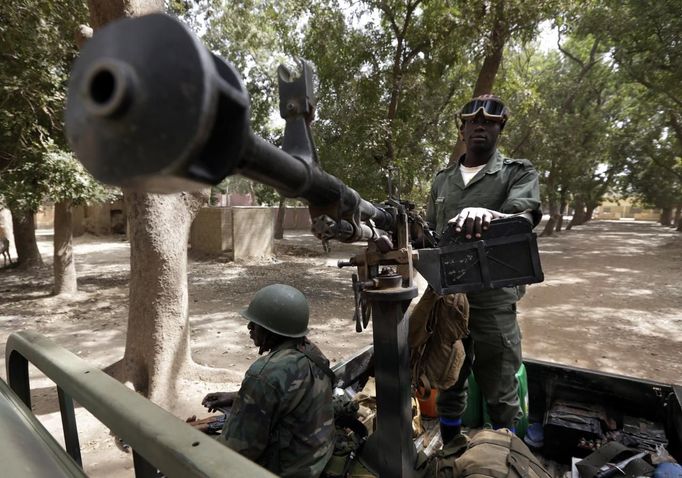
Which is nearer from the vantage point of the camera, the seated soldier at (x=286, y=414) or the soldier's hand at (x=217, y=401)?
the seated soldier at (x=286, y=414)

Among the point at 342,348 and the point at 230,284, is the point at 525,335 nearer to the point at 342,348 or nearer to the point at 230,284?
the point at 342,348

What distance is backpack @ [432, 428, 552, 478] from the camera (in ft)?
6.07

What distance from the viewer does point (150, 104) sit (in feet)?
1.94

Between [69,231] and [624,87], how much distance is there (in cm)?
2520

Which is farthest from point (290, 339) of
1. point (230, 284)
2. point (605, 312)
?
point (230, 284)

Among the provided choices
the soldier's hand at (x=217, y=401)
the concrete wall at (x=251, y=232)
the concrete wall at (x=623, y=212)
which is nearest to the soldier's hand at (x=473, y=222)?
the soldier's hand at (x=217, y=401)

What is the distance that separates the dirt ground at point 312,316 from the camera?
17.4 ft

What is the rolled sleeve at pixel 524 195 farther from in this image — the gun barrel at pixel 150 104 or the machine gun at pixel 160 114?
the gun barrel at pixel 150 104

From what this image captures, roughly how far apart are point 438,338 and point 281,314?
0.89 meters

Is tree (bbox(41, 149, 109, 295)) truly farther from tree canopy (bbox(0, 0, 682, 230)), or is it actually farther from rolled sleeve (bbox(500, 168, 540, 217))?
rolled sleeve (bbox(500, 168, 540, 217))

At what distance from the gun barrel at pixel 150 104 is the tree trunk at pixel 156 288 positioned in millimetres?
3828

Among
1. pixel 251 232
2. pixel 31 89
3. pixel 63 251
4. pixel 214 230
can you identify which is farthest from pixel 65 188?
pixel 251 232

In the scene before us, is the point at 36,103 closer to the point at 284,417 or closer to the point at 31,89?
the point at 31,89

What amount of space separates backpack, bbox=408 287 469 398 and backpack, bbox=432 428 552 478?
0.35 metres
